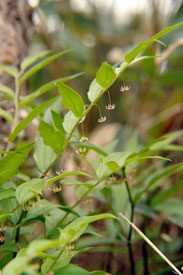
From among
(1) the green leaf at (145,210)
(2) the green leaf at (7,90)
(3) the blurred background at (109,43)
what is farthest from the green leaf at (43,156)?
(3) the blurred background at (109,43)

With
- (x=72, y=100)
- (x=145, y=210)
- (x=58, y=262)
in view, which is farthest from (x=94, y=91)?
(x=145, y=210)

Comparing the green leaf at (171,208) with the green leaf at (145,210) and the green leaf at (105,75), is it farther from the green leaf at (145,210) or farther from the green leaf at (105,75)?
the green leaf at (105,75)

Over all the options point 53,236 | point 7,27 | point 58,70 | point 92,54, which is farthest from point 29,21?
point 92,54

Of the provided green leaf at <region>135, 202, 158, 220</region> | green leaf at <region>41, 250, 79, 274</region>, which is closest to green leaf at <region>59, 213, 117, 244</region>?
green leaf at <region>41, 250, 79, 274</region>

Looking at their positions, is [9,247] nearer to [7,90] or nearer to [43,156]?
[43,156]

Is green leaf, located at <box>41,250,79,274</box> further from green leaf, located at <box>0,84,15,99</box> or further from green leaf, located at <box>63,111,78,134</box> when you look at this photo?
green leaf, located at <box>0,84,15,99</box>
